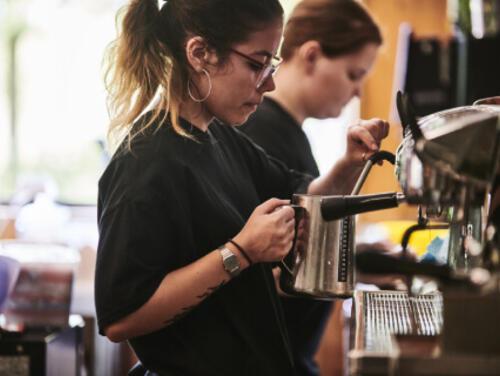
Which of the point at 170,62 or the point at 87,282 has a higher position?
the point at 170,62

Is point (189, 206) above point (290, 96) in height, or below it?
below

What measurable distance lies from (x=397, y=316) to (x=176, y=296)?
38 centimetres

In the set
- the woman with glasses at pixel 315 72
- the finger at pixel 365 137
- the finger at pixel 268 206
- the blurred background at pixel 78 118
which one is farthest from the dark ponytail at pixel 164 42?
the blurred background at pixel 78 118

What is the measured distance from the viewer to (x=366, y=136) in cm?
187

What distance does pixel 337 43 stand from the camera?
2387mm

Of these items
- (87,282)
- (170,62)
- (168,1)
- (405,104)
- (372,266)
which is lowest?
(87,282)

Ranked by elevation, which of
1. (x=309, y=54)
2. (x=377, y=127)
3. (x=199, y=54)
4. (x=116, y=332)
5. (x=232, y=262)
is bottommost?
(x=116, y=332)

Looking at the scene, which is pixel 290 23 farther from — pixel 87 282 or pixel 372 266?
pixel 87 282

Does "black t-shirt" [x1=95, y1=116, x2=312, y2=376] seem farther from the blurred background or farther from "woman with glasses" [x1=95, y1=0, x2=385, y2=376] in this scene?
the blurred background

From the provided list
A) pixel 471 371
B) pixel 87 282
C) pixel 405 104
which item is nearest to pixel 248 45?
pixel 405 104

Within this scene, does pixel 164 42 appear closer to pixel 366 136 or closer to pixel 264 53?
pixel 264 53

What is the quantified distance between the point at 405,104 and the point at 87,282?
298 cm

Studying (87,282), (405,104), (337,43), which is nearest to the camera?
(405,104)

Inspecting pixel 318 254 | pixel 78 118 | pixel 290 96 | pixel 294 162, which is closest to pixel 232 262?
pixel 318 254
